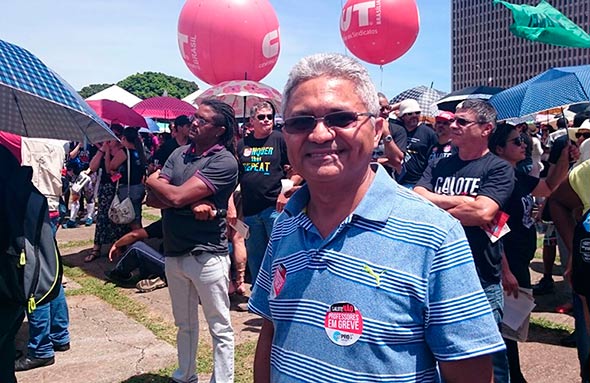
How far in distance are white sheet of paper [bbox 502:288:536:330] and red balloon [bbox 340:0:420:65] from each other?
4707 millimetres

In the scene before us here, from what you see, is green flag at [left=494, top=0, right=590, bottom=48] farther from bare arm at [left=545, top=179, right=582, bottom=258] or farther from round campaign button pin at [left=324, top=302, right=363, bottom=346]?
round campaign button pin at [left=324, top=302, right=363, bottom=346]

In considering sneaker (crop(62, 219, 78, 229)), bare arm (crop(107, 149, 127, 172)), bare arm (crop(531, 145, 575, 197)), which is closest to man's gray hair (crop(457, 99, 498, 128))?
bare arm (crop(531, 145, 575, 197))

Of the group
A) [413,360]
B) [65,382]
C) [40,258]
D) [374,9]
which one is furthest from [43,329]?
[374,9]

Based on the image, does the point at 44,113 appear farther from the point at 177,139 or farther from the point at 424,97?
the point at 424,97

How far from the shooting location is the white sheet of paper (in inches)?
133

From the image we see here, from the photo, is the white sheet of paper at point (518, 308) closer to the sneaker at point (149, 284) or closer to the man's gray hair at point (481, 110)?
the man's gray hair at point (481, 110)

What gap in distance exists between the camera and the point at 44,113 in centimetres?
343

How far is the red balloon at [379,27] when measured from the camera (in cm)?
716

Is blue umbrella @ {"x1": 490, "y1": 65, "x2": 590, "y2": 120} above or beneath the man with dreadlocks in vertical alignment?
above

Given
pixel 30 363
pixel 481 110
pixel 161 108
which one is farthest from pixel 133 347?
pixel 161 108

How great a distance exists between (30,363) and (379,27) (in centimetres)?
564

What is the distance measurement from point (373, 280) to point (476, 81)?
105m

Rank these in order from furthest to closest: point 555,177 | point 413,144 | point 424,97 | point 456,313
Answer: point 424,97 < point 413,144 < point 555,177 < point 456,313

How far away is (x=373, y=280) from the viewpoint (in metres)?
1.40
